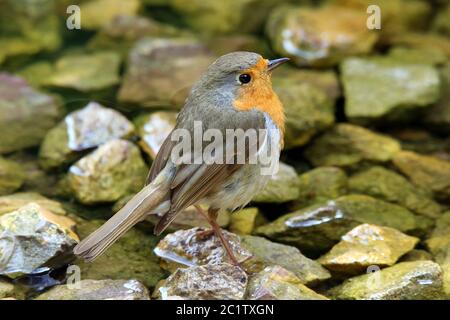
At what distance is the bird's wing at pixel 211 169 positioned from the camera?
421cm

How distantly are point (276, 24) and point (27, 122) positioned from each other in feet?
8.62

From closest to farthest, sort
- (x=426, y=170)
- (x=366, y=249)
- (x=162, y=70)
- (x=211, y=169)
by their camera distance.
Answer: (x=211, y=169) → (x=366, y=249) → (x=426, y=170) → (x=162, y=70)

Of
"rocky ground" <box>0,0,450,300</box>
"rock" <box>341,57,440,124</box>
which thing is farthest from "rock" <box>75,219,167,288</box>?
"rock" <box>341,57,440,124</box>

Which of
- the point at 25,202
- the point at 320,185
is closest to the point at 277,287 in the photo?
the point at 320,185

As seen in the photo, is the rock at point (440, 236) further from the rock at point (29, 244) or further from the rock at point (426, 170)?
the rock at point (29, 244)

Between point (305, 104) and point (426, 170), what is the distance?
108 cm

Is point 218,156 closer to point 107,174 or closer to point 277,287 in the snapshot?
point 277,287

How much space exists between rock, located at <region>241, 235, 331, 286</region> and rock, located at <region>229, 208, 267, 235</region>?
7.4 inches

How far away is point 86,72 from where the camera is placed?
6.79 meters

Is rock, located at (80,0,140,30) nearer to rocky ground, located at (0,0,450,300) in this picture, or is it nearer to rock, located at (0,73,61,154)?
rocky ground, located at (0,0,450,300)

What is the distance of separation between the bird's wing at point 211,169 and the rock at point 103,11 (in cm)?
355

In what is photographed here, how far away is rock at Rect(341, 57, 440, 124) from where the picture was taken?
6117 mm

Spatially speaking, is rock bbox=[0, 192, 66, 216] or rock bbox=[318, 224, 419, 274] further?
rock bbox=[0, 192, 66, 216]

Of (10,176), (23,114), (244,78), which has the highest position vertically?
(244,78)
